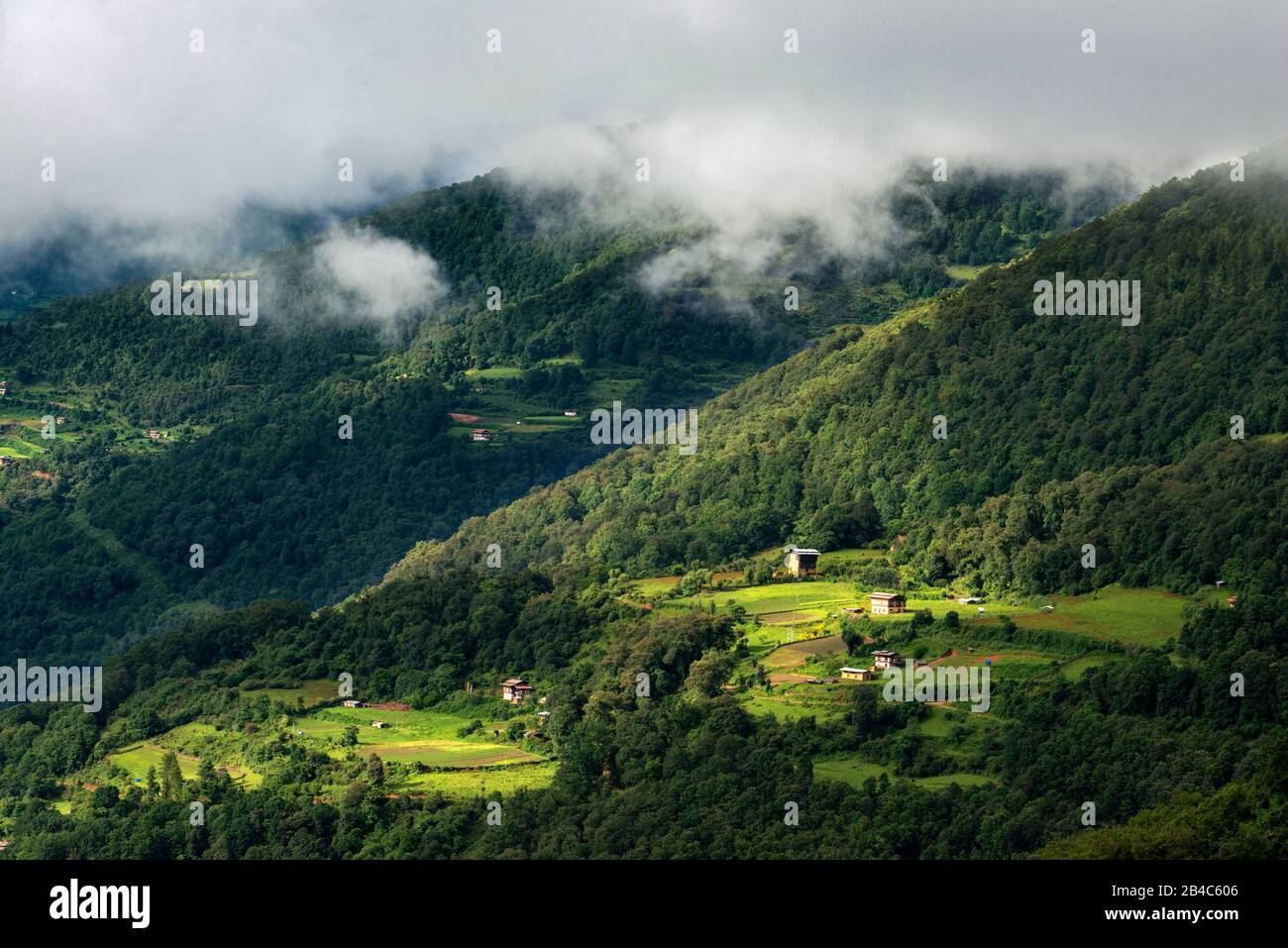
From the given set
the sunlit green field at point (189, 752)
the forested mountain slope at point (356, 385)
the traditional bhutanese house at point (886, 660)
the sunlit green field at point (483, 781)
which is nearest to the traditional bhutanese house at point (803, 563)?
the traditional bhutanese house at point (886, 660)

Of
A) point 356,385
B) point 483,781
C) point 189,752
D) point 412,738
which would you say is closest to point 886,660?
point 483,781

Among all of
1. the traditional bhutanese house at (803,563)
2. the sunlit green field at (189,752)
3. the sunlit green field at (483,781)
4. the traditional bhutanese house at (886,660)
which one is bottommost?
the sunlit green field at (483,781)

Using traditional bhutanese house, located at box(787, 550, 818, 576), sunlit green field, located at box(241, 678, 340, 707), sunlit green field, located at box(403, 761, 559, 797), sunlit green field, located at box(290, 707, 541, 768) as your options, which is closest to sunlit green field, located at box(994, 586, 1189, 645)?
traditional bhutanese house, located at box(787, 550, 818, 576)

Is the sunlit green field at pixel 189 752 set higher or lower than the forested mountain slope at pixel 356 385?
lower

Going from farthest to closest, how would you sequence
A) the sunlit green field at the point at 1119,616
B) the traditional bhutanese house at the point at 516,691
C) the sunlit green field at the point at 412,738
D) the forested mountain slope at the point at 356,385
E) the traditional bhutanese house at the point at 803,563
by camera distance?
1. the forested mountain slope at the point at 356,385
2. the traditional bhutanese house at the point at 803,563
3. the traditional bhutanese house at the point at 516,691
4. the sunlit green field at the point at 412,738
5. the sunlit green field at the point at 1119,616

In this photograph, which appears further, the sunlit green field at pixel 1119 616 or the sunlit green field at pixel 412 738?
the sunlit green field at pixel 412 738

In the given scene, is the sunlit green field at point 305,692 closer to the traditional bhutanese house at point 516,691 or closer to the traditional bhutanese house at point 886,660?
the traditional bhutanese house at point 516,691

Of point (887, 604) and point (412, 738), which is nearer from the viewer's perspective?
point (412, 738)

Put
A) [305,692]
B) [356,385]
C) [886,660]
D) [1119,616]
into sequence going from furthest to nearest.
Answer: [356,385], [305,692], [1119,616], [886,660]

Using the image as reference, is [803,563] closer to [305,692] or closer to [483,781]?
[305,692]
